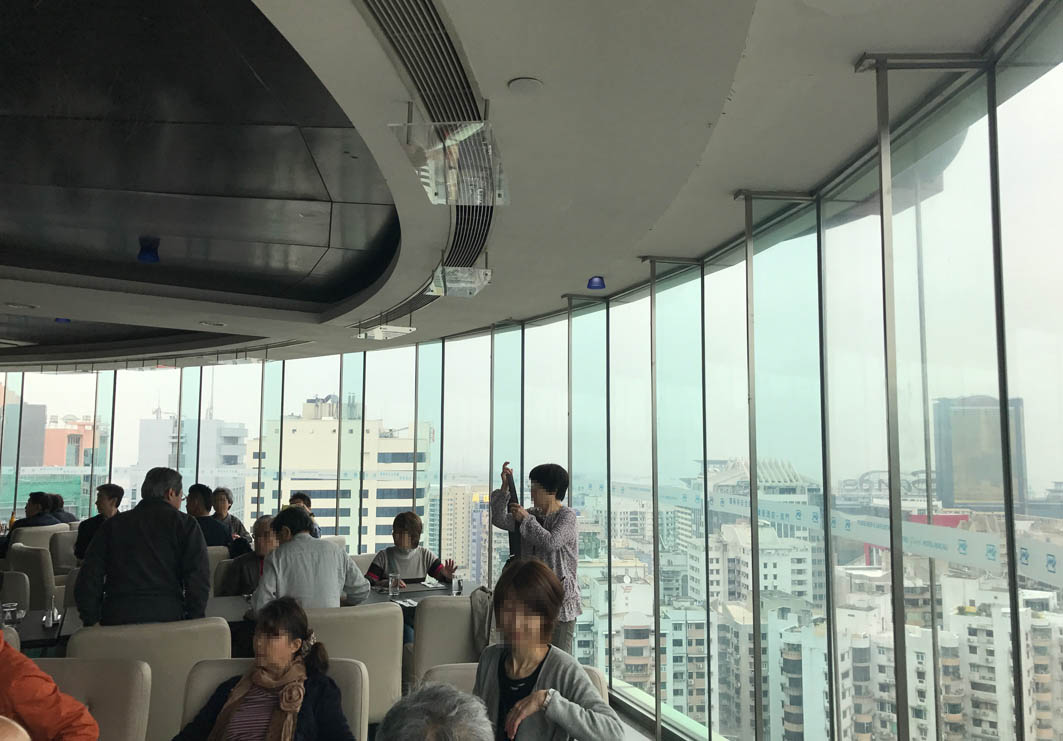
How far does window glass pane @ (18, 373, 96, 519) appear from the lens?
44.6 ft

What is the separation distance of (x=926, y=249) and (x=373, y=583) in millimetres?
4417

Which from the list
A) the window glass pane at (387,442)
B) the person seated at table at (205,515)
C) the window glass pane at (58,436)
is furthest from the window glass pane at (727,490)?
the window glass pane at (58,436)

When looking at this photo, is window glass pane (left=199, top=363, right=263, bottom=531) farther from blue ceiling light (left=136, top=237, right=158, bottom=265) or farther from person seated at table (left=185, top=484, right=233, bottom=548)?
blue ceiling light (left=136, top=237, right=158, bottom=265)

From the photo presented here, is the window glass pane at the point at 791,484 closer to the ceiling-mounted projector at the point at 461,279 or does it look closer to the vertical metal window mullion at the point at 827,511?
the vertical metal window mullion at the point at 827,511

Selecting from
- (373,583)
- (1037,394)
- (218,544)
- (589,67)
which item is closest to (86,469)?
(218,544)

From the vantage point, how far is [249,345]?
10.5 m

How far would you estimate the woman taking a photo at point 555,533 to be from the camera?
433cm

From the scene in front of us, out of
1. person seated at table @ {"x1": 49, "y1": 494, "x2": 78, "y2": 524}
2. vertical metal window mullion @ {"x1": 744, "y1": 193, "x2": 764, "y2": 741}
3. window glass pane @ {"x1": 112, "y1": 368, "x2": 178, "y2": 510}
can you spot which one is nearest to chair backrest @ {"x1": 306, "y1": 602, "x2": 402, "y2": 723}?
vertical metal window mullion @ {"x1": 744, "y1": 193, "x2": 764, "y2": 741}

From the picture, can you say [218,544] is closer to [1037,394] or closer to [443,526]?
[443,526]

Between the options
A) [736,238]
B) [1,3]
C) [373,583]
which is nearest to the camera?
[1,3]

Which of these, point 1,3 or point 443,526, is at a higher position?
point 1,3

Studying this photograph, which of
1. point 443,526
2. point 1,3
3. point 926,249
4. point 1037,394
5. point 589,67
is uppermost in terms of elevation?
point 1,3

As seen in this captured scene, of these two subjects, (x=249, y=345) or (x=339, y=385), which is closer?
(x=249, y=345)

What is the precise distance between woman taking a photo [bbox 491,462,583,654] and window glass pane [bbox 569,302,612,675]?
2.86 meters
